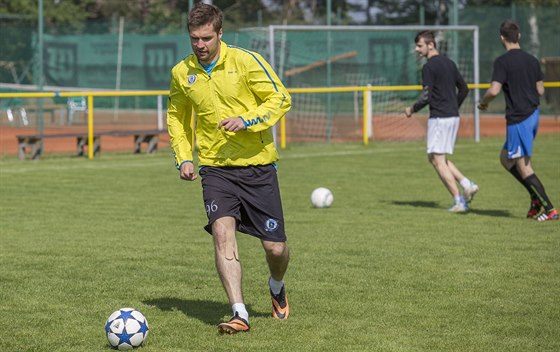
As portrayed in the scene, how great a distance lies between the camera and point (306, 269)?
8.95 meters

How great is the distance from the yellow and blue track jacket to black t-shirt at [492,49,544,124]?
5.58 m

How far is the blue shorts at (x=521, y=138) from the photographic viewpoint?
39.2 feet

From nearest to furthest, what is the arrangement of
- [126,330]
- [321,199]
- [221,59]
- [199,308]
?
[126,330] < [221,59] < [199,308] < [321,199]

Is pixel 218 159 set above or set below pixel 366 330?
above

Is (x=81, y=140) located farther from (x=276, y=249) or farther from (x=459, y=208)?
(x=276, y=249)

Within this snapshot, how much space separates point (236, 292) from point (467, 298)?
1908mm

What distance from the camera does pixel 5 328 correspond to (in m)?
6.79

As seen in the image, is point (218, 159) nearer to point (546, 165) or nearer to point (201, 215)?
point (201, 215)

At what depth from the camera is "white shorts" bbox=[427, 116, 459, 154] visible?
12992mm

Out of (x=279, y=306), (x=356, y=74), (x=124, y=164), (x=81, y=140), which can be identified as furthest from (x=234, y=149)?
(x=356, y=74)

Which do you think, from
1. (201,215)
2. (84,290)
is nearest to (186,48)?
(201,215)

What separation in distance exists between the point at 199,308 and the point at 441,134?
6260mm

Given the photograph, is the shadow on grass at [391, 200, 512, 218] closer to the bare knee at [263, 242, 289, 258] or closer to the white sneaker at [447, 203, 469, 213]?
the white sneaker at [447, 203, 469, 213]

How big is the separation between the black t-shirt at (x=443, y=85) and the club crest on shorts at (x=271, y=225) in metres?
6.29
